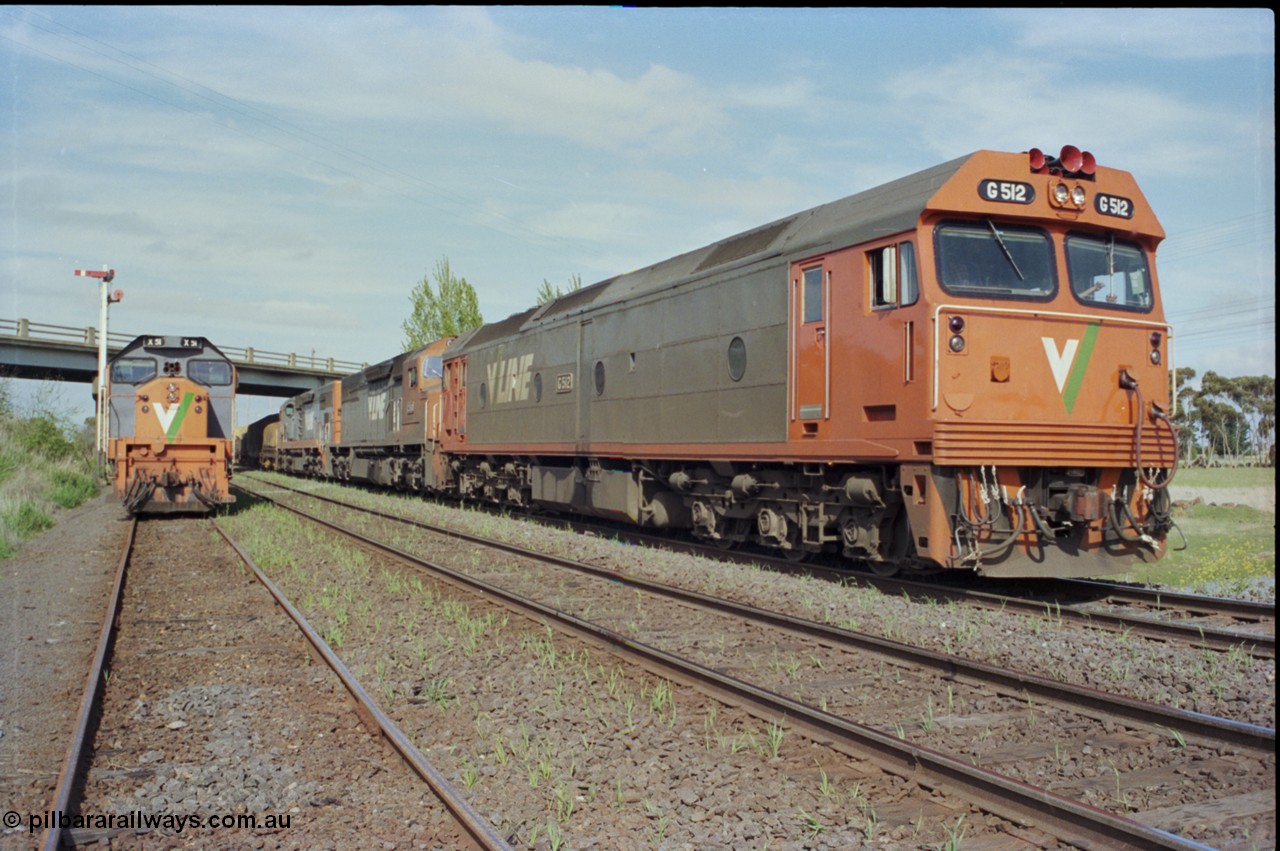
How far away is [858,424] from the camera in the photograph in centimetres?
958

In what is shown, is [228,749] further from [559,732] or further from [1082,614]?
[1082,614]

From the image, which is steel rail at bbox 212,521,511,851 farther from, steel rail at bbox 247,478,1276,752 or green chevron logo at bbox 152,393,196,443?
green chevron logo at bbox 152,393,196,443

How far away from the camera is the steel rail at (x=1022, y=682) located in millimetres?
5082

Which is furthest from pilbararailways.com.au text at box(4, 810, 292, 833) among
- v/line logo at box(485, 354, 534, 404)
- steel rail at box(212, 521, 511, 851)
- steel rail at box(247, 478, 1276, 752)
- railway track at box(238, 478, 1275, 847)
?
v/line logo at box(485, 354, 534, 404)

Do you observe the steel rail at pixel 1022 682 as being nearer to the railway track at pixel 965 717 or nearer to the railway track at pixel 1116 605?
the railway track at pixel 965 717

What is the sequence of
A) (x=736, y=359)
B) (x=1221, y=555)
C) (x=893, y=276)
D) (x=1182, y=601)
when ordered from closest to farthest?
(x=1182, y=601) < (x=893, y=276) < (x=736, y=359) < (x=1221, y=555)

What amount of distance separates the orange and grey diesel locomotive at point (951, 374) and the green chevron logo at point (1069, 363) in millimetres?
18

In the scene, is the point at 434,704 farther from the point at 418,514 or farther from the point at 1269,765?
the point at 418,514

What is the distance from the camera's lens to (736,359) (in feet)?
38.2

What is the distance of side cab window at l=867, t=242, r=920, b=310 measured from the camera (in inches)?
352

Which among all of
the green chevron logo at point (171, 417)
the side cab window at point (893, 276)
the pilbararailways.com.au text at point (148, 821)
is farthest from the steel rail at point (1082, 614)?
the green chevron logo at point (171, 417)

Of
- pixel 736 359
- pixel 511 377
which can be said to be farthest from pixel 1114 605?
pixel 511 377

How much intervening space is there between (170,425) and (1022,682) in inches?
710

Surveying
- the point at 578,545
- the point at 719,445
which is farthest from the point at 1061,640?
the point at 578,545
